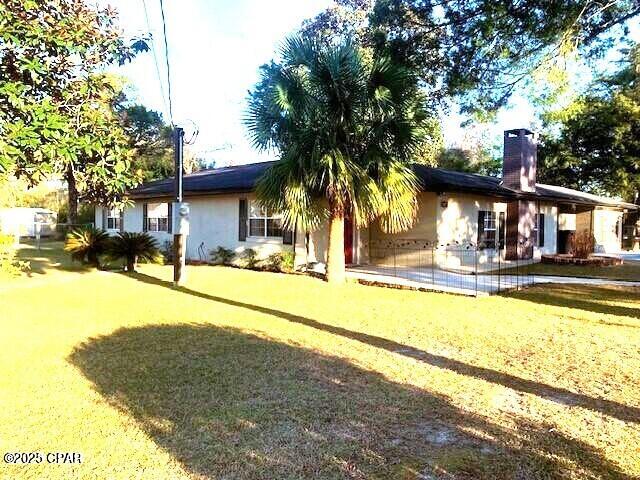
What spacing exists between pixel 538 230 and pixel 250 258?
1175cm

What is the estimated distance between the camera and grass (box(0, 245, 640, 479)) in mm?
3641

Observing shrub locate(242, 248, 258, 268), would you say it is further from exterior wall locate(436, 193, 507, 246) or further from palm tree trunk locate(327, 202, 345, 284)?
exterior wall locate(436, 193, 507, 246)

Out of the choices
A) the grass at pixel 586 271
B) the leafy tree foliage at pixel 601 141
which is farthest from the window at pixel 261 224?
the leafy tree foliage at pixel 601 141

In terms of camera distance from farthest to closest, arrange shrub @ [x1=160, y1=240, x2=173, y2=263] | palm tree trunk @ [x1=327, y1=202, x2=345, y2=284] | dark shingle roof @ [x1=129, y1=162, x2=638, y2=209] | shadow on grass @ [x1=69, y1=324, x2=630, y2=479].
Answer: shrub @ [x1=160, y1=240, x2=173, y2=263] → dark shingle roof @ [x1=129, y1=162, x2=638, y2=209] → palm tree trunk @ [x1=327, y1=202, x2=345, y2=284] → shadow on grass @ [x1=69, y1=324, x2=630, y2=479]

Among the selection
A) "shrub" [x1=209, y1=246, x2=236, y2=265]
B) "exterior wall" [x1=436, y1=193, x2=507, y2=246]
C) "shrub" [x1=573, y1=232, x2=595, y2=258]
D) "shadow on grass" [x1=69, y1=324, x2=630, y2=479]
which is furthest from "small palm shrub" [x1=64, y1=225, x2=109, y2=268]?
"shrub" [x1=573, y1=232, x2=595, y2=258]

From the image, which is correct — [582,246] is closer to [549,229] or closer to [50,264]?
[549,229]

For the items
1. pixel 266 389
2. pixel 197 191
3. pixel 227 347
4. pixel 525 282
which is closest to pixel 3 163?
pixel 266 389

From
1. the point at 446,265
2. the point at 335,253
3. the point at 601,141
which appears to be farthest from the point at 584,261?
the point at 601,141

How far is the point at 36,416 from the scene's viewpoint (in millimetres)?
4336

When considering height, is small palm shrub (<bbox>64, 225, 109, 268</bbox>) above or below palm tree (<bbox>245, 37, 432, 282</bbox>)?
below

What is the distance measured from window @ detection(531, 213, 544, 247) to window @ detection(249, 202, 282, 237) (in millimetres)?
10102

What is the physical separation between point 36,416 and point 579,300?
10183 millimetres

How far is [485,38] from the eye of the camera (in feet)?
35.6

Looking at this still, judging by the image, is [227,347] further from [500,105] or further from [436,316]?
[500,105]
